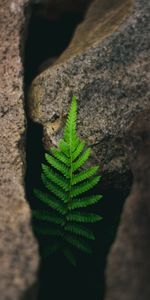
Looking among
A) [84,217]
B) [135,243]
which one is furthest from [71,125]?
[135,243]

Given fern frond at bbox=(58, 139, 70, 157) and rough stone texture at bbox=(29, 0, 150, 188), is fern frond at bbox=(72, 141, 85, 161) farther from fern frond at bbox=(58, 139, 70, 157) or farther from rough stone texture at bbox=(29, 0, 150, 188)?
rough stone texture at bbox=(29, 0, 150, 188)

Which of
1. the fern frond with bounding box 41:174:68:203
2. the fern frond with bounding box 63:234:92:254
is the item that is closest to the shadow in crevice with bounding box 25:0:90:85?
the fern frond with bounding box 41:174:68:203

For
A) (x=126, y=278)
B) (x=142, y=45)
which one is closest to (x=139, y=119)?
(x=142, y=45)

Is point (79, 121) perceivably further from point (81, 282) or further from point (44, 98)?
point (81, 282)

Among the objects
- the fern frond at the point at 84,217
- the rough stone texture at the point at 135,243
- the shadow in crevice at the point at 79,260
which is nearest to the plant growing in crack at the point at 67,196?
the fern frond at the point at 84,217

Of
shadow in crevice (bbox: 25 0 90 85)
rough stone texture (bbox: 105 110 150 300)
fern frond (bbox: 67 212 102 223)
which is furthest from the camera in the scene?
shadow in crevice (bbox: 25 0 90 85)

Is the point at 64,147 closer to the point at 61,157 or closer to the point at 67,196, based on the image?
the point at 61,157
